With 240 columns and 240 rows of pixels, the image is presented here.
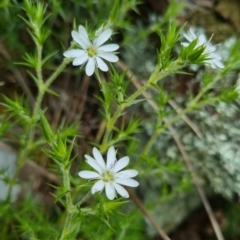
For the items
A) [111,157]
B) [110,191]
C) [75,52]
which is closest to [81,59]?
[75,52]

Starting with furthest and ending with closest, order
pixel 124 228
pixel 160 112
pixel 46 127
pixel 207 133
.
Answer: pixel 207 133 < pixel 124 228 < pixel 160 112 < pixel 46 127

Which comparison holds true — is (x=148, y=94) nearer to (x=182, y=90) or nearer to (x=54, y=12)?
(x=182, y=90)

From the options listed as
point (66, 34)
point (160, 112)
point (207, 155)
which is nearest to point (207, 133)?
point (207, 155)

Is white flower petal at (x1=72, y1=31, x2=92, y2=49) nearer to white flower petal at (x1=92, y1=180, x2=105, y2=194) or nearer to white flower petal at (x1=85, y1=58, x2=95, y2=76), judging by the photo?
white flower petal at (x1=85, y1=58, x2=95, y2=76)

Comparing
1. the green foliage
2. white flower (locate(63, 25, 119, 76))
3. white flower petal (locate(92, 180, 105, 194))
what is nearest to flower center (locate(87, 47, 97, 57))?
white flower (locate(63, 25, 119, 76))

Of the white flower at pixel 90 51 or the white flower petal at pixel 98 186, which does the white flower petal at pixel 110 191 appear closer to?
the white flower petal at pixel 98 186

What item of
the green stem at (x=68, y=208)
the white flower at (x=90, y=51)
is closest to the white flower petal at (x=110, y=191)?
the green stem at (x=68, y=208)
